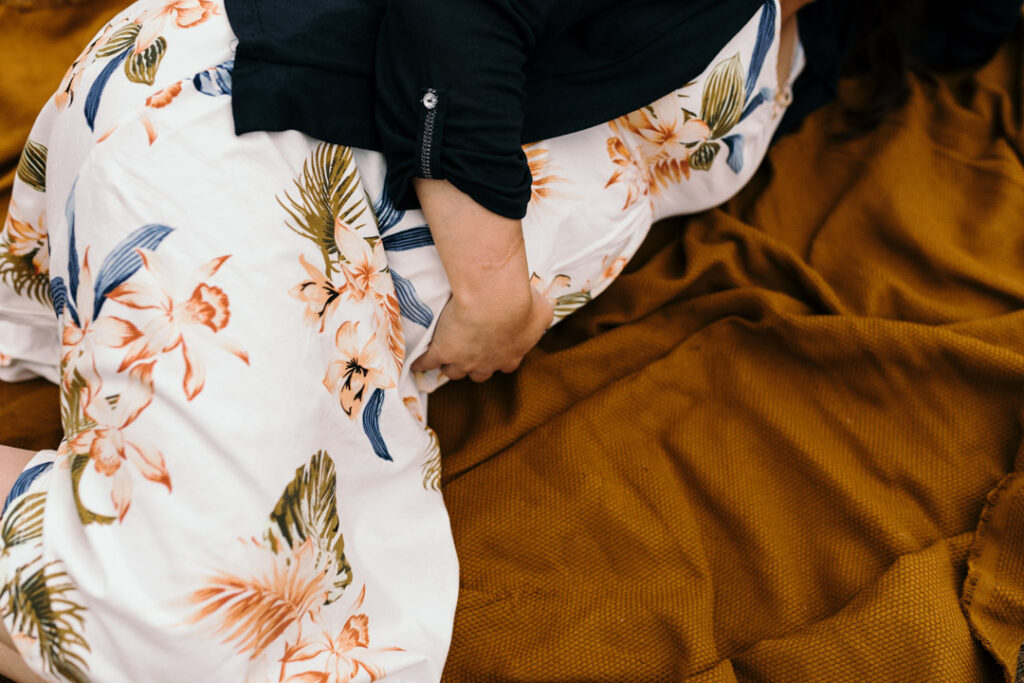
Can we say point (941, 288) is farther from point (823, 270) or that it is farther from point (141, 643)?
point (141, 643)

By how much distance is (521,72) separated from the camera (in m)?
0.58

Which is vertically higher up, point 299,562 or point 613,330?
point 299,562

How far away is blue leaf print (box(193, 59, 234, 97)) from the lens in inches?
21.0

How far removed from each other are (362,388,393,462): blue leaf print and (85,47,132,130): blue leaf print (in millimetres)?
278

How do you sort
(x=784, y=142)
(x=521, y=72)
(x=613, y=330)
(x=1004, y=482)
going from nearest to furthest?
(x=521, y=72) < (x=1004, y=482) < (x=613, y=330) < (x=784, y=142)

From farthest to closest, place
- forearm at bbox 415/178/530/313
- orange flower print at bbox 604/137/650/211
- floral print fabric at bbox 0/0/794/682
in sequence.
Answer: orange flower print at bbox 604/137/650/211, forearm at bbox 415/178/530/313, floral print fabric at bbox 0/0/794/682

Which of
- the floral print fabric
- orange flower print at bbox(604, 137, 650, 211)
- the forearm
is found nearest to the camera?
the floral print fabric

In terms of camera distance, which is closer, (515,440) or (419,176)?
(419,176)

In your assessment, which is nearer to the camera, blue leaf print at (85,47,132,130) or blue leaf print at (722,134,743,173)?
blue leaf print at (85,47,132,130)

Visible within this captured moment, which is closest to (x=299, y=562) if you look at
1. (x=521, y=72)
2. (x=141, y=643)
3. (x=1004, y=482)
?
(x=141, y=643)

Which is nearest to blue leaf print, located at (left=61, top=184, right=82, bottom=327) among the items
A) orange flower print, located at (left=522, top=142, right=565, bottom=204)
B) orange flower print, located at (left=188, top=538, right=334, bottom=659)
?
orange flower print, located at (left=188, top=538, right=334, bottom=659)

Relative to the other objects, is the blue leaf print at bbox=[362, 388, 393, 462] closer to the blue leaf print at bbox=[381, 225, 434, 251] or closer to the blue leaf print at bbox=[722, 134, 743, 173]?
the blue leaf print at bbox=[381, 225, 434, 251]

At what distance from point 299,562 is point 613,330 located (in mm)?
456

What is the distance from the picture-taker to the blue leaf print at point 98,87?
0.54 metres
